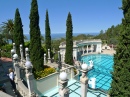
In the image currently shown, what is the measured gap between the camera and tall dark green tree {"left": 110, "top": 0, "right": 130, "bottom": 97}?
6.24 m

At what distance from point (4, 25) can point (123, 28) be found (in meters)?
32.6

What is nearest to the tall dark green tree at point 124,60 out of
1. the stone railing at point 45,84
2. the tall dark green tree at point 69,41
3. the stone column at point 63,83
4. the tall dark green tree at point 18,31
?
the stone column at point 63,83

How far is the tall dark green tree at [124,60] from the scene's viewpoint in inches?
246

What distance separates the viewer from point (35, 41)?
14602 mm

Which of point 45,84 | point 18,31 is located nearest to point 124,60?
point 45,84

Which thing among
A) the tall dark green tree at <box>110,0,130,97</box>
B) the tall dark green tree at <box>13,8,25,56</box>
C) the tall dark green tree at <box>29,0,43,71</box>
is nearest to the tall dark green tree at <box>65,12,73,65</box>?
the tall dark green tree at <box>29,0,43,71</box>

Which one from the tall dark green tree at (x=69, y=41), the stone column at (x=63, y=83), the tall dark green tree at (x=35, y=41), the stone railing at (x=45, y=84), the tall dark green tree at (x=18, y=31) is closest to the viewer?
the stone column at (x=63, y=83)

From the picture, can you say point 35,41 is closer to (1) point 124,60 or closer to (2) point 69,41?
(2) point 69,41

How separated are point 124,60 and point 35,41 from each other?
10301 mm

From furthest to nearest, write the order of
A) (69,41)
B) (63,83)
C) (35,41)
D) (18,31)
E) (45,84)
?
(69,41) → (18,31) → (35,41) → (45,84) → (63,83)

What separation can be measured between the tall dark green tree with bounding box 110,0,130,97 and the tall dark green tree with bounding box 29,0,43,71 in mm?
9496

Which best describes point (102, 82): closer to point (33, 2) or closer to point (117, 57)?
point (117, 57)

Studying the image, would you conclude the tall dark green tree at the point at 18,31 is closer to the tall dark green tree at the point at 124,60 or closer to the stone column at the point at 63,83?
the tall dark green tree at the point at 124,60

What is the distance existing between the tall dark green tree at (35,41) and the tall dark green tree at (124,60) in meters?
9.50
